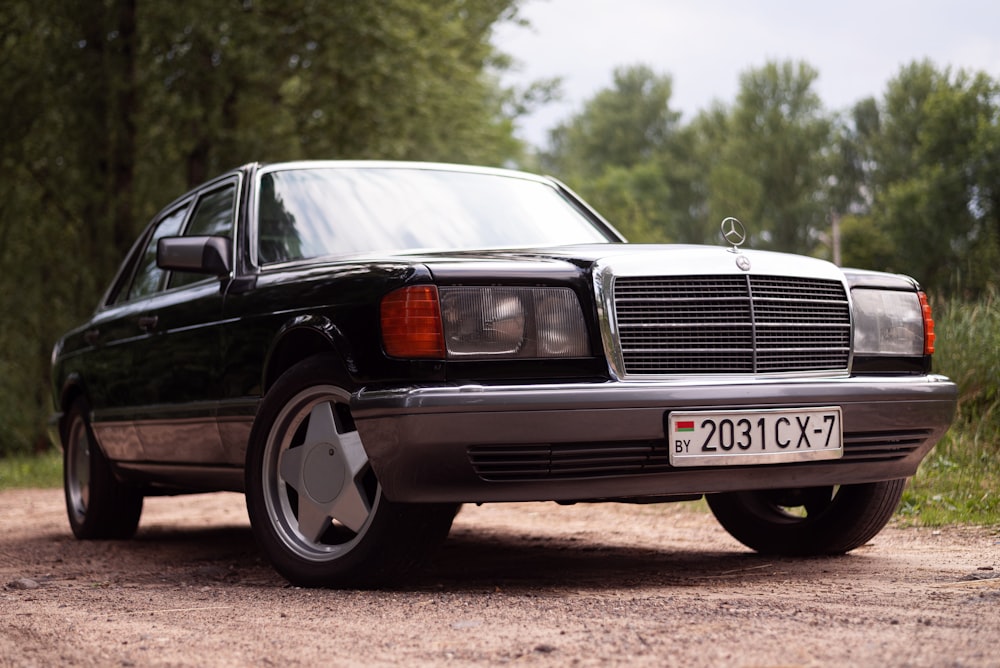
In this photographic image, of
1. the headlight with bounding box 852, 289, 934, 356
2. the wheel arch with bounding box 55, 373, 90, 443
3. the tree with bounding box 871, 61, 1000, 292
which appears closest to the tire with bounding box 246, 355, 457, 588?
the headlight with bounding box 852, 289, 934, 356

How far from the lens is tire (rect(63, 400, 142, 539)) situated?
6.73 m

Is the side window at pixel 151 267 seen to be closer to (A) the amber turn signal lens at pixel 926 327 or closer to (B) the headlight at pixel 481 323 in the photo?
(B) the headlight at pixel 481 323

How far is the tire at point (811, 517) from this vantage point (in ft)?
16.9

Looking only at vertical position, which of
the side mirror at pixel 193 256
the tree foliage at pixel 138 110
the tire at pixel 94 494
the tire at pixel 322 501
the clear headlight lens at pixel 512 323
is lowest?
the tire at pixel 94 494

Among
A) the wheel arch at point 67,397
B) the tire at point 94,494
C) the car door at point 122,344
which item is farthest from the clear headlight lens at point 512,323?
the wheel arch at point 67,397

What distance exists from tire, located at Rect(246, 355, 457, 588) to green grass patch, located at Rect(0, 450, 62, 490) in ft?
27.4

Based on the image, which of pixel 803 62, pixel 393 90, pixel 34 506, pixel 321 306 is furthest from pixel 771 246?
pixel 321 306

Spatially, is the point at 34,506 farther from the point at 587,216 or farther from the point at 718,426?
the point at 718,426

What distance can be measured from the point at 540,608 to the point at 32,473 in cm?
1061

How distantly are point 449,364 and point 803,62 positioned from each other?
203 feet

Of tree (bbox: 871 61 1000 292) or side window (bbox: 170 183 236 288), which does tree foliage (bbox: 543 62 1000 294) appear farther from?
side window (bbox: 170 183 236 288)

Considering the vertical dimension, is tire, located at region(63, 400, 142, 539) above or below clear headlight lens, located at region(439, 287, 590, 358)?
below

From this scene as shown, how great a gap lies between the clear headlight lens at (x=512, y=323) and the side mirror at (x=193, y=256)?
1609mm

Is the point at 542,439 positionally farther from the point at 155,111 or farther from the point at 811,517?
the point at 155,111
